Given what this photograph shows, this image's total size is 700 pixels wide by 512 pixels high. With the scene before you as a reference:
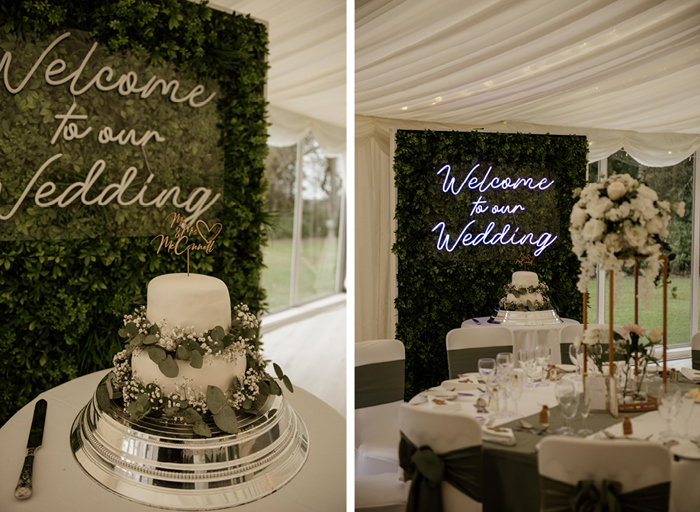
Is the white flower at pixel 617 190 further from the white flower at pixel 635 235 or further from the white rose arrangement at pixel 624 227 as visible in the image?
the white flower at pixel 635 235

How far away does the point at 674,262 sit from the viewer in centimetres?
201

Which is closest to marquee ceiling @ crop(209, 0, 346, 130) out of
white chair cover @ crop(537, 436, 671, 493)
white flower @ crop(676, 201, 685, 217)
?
white flower @ crop(676, 201, 685, 217)

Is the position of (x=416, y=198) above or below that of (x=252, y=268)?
above

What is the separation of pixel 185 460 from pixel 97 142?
8.10 ft

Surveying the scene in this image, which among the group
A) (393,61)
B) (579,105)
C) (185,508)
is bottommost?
(185,508)

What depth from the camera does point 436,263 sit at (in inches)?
102

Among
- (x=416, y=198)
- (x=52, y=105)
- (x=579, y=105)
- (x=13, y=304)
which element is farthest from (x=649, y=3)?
(x=13, y=304)

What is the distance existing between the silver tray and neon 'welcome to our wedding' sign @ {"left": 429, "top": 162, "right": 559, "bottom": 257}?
1.79ft

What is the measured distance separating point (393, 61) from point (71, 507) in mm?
2171

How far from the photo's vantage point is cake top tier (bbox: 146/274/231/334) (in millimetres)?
1587

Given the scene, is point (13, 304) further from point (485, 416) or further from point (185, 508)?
point (485, 416)

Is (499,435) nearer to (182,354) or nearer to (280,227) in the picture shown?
(182,354)

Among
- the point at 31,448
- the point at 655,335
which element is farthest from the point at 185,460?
the point at 655,335

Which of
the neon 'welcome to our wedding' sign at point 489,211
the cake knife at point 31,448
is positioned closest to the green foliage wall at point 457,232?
the neon 'welcome to our wedding' sign at point 489,211
